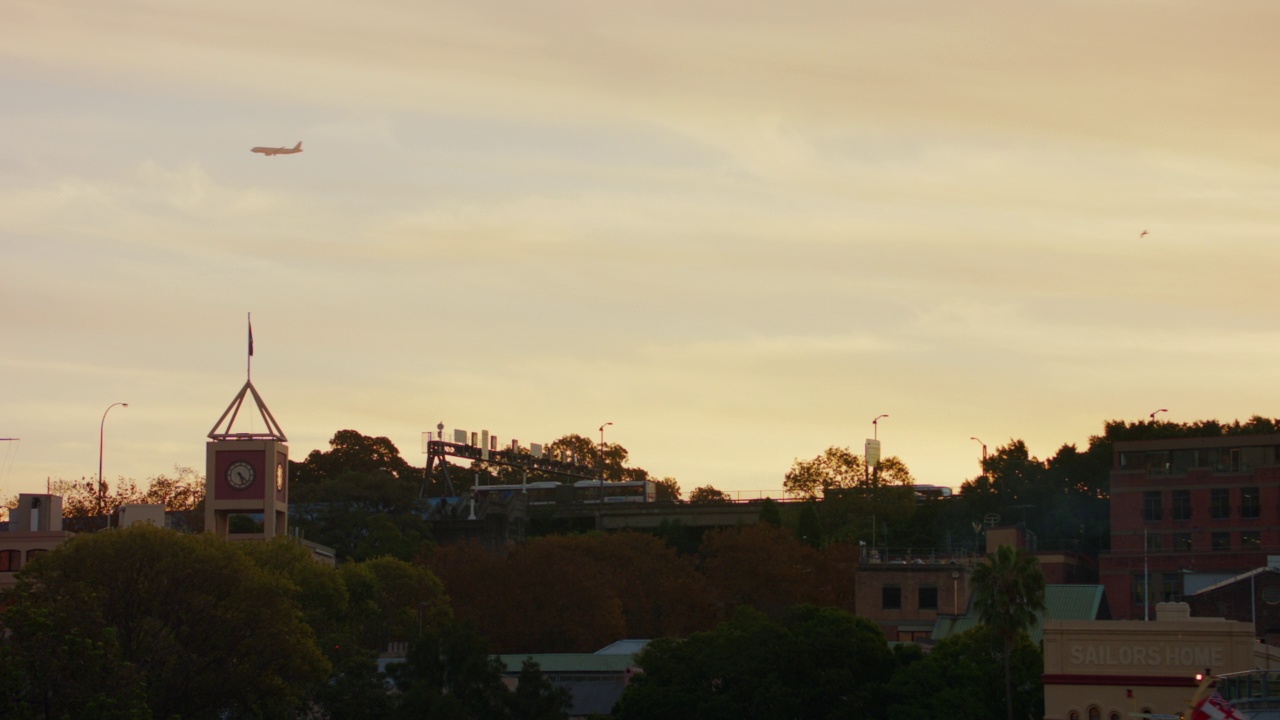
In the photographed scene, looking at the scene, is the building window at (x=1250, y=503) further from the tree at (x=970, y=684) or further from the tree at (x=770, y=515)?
the tree at (x=970, y=684)

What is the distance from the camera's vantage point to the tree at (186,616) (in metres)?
88.4

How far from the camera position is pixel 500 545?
18288 cm

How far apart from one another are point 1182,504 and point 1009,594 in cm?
6383

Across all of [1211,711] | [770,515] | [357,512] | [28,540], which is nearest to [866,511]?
[770,515]

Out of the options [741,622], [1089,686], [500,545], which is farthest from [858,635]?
[500,545]

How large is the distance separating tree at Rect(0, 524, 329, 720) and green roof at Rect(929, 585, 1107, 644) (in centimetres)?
4426

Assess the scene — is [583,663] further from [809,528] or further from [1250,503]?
[1250,503]

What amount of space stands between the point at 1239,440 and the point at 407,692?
84.4 metres

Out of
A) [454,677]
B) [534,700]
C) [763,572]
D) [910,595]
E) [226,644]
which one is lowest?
→ [534,700]

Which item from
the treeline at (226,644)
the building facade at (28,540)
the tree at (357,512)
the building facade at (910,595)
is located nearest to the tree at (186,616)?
the treeline at (226,644)

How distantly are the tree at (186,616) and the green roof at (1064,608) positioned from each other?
44.3m

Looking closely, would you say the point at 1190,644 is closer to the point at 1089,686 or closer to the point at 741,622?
the point at 1089,686

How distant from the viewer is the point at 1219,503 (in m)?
150

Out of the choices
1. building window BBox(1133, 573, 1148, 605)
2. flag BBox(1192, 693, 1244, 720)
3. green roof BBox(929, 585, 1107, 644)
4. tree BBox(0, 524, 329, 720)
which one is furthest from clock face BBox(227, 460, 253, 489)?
flag BBox(1192, 693, 1244, 720)
